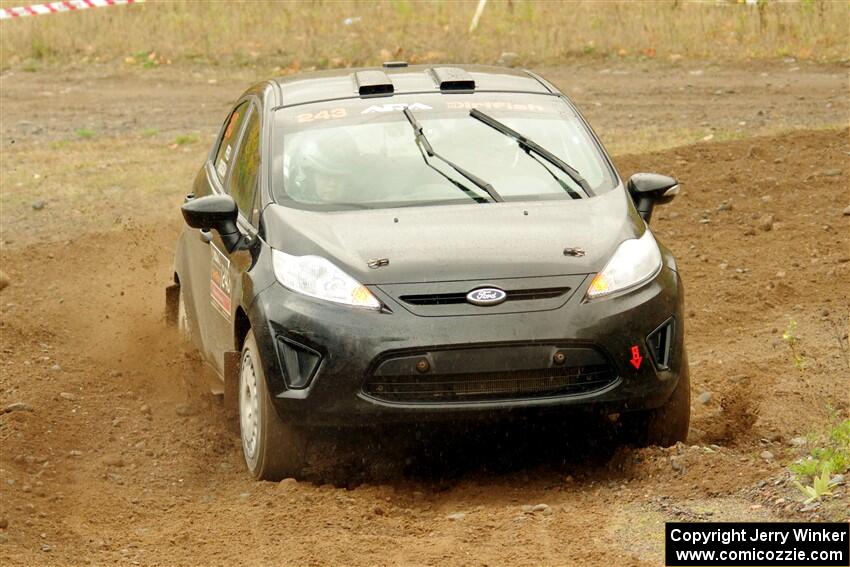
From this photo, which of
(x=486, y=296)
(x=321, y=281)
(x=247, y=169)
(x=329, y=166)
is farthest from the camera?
(x=247, y=169)

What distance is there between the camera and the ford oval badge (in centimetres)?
627

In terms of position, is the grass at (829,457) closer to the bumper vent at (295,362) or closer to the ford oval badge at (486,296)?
the ford oval badge at (486,296)

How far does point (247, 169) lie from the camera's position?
306 inches

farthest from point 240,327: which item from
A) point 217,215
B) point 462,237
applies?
point 462,237

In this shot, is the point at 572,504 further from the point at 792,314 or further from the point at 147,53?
the point at 147,53

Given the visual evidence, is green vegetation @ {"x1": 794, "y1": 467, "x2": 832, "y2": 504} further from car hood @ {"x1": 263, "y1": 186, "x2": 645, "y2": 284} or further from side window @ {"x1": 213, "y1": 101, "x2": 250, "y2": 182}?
side window @ {"x1": 213, "y1": 101, "x2": 250, "y2": 182}

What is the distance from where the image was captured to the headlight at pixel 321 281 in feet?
20.7

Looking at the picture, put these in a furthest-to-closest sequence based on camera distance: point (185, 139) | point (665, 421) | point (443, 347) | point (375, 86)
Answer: point (185, 139)
point (375, 86)
point (665, 421)
point (443, 347)

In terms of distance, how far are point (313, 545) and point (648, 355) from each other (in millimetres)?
1671

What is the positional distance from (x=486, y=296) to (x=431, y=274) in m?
0.25

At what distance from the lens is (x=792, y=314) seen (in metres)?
9.62

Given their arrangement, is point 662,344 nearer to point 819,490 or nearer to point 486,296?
point 486,296

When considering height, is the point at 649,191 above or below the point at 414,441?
above

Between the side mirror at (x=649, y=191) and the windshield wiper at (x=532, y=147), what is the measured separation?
29cm
